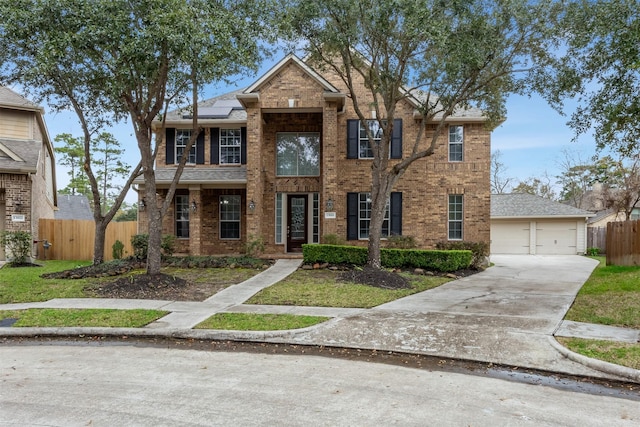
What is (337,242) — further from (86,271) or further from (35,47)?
(35,47)

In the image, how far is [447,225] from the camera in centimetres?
1717

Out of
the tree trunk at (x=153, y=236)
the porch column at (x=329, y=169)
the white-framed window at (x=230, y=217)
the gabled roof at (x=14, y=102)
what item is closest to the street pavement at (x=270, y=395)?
the tree trunk at (x=153, y=236)

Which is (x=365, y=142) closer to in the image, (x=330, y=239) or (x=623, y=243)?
(x=330, y=239)

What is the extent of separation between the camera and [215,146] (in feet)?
59.0

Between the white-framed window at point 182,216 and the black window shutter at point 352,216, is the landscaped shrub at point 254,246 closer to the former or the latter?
the black window shutter at point 352,216

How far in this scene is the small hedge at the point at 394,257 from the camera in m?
14.2

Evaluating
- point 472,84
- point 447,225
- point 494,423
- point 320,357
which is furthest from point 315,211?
point 494,423

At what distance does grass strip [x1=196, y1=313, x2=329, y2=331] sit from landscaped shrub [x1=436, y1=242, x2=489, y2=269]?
9.95 meters

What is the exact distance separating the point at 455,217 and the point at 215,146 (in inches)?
412

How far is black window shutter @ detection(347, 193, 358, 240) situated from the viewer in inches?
667

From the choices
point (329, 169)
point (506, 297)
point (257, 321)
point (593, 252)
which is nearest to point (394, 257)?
point (329, 169)

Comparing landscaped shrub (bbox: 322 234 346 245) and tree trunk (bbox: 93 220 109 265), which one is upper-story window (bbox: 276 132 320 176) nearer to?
landscaped shrub (bbox: 322 234 346 245)

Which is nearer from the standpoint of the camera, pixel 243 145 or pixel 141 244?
pixel 141 244

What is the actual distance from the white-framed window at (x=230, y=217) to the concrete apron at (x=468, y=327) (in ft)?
31.1
